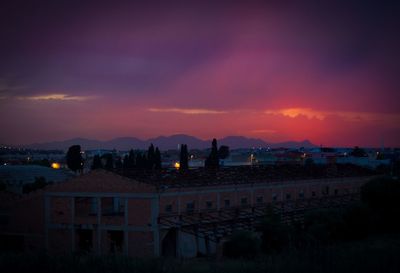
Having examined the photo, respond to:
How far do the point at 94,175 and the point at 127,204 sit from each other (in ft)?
9.32

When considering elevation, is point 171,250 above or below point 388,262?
below


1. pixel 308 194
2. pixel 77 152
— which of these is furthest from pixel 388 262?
pixel 77 152

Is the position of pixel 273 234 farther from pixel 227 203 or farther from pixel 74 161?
pixel 74 161

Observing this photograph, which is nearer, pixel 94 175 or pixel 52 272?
pixel 52 272

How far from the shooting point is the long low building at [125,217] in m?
29.1

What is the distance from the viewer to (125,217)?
97.4ft

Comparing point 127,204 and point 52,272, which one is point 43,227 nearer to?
point 127,204

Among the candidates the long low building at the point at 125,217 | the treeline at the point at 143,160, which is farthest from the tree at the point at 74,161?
the long low building at the point at 125,217

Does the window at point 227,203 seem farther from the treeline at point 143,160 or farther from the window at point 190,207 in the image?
the treeline at point 143,160

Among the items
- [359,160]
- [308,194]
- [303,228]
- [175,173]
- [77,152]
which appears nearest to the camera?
[303,228]

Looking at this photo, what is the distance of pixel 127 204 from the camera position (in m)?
29.8

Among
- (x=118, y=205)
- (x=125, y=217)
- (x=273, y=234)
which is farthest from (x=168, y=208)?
(x=273, y=234)

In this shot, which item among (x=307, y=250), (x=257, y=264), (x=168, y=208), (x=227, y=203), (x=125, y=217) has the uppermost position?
(x=307, y=250)

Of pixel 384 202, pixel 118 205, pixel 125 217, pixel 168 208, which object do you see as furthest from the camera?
pixel 384 202
